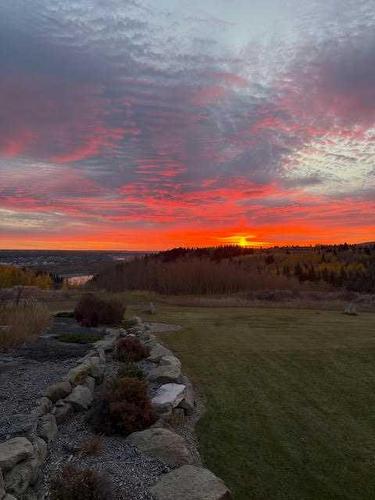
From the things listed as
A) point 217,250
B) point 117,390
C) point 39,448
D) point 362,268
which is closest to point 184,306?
point 117,390

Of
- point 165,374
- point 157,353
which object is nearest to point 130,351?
point 157,353

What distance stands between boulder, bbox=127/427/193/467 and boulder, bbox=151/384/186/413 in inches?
37.3

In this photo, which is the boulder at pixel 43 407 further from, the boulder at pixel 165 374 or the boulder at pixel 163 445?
the boulder at pixel 165 374

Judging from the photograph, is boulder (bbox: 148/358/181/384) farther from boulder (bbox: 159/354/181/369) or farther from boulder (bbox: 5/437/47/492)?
boulder (bbox: 5/437/47/492)

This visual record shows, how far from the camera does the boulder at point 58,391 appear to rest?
6980mm

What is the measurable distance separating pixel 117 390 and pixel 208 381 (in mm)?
3353

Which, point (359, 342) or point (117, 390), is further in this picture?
point (359, 342)

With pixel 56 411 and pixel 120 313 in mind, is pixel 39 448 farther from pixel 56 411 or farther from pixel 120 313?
pixel 120 313

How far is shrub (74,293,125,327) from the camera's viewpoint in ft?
49.4

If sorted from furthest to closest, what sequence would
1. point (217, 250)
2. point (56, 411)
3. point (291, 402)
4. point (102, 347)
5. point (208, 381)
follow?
point (217, 250)
point (102, 347)
point (208, 381)
point (291, 402)
point (56, 411)

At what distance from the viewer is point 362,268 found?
54.0m

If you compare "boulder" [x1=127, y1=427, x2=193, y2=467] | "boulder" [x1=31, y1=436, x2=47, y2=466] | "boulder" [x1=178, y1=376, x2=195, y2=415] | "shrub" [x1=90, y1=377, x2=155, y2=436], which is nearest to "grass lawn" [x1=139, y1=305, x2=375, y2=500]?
"boulder" [x1=178, y1=376, x2=195, y2=415]

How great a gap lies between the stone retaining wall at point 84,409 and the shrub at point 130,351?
3.13 ft

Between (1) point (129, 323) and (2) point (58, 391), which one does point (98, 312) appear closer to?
(1) point (129, 323)
